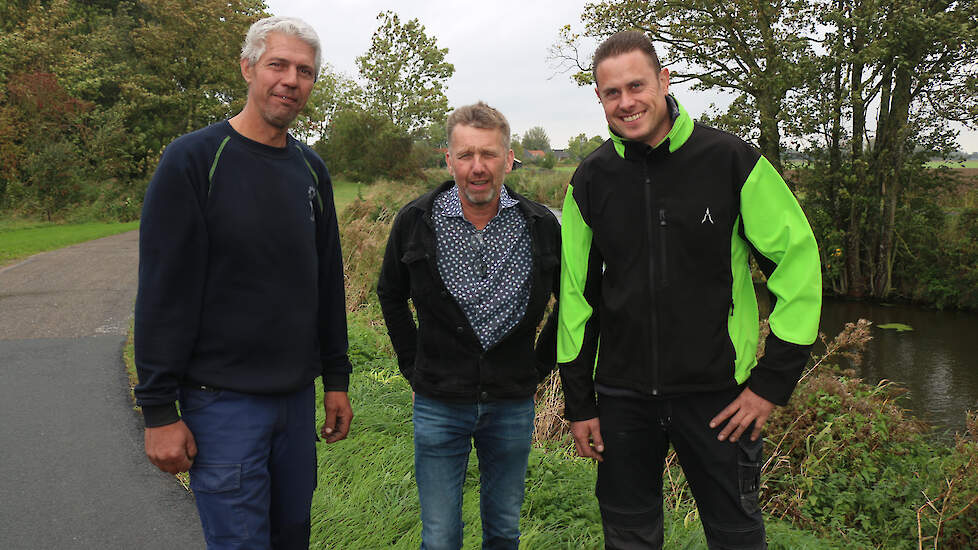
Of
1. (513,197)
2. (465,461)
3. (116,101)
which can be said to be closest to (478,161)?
(513,197)

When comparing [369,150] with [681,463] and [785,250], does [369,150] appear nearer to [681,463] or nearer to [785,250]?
[681,463]

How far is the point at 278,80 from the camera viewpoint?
2268 mm

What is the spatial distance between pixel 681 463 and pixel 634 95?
1.28 metres

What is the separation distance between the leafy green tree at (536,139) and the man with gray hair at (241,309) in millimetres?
89738

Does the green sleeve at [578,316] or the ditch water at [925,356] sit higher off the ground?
the green sleeve at [578,316]

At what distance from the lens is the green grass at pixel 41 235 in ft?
51.7

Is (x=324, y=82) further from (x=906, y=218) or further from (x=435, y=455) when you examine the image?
(x=435, y=455)

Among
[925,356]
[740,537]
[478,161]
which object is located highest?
[478,161]

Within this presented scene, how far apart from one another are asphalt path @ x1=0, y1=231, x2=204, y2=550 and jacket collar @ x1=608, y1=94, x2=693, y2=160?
291 cm

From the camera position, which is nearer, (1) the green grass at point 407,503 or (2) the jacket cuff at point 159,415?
(2) the jacket cuff at point 159,415

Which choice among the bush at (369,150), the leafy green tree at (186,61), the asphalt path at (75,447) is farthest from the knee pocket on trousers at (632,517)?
the bush at (369,150)

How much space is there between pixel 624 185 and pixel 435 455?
1211 mm

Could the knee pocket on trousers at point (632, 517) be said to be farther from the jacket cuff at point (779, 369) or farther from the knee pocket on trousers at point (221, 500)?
the knee pocket on trousers at point (221, 500)

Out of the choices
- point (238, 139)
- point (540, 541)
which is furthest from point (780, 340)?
point (238, 139)
